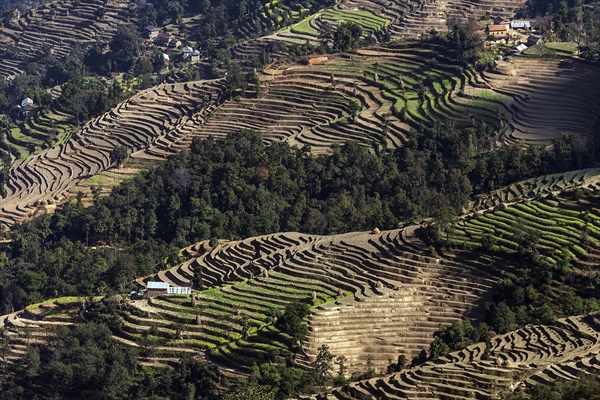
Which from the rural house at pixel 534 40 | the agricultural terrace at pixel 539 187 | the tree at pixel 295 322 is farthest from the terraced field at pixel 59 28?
the tree at pixel 295 322

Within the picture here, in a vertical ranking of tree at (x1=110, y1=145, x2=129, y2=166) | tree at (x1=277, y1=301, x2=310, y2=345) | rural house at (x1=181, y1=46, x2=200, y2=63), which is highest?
tree at (x1=277, y1=301, x2=310, y2=345)

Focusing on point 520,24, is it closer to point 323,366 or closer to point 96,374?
point 323,366

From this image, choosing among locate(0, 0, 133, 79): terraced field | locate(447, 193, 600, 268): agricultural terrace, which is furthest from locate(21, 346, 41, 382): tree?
locate(0, 0, 133, 79): terraced field

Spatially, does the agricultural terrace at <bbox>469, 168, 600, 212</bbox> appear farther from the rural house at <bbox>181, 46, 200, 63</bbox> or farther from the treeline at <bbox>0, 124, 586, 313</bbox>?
the rural house at <bbox>181, 46, 200, 63</bbox>

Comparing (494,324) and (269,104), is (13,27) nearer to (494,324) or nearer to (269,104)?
(269,104)

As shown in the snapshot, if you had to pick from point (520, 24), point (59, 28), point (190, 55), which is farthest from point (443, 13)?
point (59, 28)

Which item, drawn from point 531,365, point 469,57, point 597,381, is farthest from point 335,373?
point 469,57
